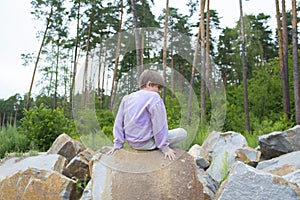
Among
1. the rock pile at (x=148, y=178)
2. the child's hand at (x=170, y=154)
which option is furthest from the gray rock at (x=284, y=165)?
the child's hand at (x=170, y=154)

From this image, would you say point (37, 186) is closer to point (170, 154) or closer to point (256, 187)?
point (170, 154)

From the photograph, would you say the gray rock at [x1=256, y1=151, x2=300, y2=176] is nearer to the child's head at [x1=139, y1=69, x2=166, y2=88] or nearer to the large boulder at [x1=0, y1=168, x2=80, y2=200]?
the large boulder at [x1=0, y1=168, x2=80, y2=200]

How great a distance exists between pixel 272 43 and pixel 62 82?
17.3 metres

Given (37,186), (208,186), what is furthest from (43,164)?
(208,186)

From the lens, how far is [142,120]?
2.93 meters

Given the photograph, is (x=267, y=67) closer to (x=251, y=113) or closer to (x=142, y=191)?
(x=251, y=113)

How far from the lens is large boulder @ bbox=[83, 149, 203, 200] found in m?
3.15

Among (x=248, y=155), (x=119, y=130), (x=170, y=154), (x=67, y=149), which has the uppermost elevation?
(x=119, y=130)

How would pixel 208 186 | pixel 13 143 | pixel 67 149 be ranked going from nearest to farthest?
pixel 208 186 < pixel 67 149 < pixel 13 143

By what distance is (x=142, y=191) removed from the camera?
10.9ft

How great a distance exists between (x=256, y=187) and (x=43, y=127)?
7954mm

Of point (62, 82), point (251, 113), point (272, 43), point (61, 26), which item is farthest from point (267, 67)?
point (62, 82)

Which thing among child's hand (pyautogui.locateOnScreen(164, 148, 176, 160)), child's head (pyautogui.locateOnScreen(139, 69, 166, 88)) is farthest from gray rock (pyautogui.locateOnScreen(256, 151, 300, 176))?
child's head (pyautogui.locateOnScreen(139, 69, 166, 88))

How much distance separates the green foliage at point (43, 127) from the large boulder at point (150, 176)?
24.1 feet
